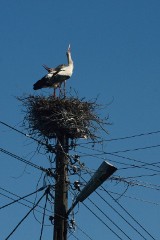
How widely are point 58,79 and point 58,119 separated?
423 centimetres

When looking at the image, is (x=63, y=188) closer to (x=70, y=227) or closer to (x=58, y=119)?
(x=70, y=227)

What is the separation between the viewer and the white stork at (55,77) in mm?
17531

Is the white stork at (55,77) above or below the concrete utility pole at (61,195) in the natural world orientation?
above

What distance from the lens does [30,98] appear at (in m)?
15.6

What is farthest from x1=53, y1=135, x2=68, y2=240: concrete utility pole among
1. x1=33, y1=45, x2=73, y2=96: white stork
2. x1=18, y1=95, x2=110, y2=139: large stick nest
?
x1=33, y1=45, x2=73, y2=96: white stork

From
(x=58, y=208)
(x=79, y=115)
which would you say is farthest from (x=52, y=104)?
(x=58, y=208)

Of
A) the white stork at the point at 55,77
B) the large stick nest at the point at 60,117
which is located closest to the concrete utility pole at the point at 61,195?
the large stick nest at the point at 60,117

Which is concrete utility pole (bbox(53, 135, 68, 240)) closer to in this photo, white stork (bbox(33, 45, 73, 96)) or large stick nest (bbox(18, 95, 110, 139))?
large stick nest (bbox(18, 95, 110, 139))

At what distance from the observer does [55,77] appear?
58.8ft

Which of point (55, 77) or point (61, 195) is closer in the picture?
point (61, 195)

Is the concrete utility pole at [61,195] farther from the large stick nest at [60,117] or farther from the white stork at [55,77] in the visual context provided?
the white stork at [55,77]

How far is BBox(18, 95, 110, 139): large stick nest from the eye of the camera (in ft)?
44.3

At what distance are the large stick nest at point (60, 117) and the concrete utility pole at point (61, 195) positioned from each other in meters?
1.10

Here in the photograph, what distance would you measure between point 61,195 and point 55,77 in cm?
689
